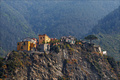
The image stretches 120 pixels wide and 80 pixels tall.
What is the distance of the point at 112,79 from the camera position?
8744 cm

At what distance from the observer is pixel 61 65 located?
8000 centimetres

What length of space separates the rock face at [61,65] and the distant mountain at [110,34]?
3615 centimetres

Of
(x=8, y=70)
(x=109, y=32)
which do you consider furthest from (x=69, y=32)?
(x=8, y=70)

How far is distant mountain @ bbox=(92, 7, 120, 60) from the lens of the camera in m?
130

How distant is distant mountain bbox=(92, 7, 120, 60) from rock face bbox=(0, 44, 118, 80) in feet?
119

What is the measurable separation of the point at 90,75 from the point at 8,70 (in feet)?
102

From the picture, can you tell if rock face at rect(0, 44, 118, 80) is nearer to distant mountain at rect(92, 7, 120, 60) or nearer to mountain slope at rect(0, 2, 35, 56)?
distant mountain at rect(92, 7, 120, 60)

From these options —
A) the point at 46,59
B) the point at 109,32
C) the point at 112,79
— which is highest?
the point at 109,32

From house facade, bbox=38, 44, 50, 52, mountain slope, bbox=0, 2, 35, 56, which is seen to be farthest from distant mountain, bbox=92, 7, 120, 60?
mountain slope, bbox=0, 2, 35, 56

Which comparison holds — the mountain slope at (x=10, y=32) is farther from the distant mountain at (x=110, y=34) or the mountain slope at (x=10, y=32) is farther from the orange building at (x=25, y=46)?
the orange building at (x=25, y=46)

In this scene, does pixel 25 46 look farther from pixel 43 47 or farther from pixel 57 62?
pixel 57 62

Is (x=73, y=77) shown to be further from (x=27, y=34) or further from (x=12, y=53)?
(x=27, y=34)

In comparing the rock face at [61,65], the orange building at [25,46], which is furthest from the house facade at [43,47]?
the orange building at [25,46]

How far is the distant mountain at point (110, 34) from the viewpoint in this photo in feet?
428
